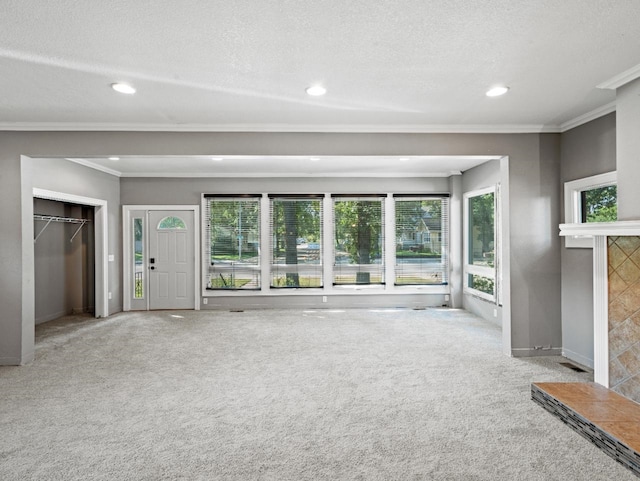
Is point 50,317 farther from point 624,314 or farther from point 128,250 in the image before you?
point 624,314

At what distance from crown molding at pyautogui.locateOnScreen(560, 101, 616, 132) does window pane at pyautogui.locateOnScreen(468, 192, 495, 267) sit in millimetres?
1855

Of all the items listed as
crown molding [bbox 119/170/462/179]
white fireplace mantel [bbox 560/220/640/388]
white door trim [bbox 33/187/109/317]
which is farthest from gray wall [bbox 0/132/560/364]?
crown molding [bbox 119/170/462/179]

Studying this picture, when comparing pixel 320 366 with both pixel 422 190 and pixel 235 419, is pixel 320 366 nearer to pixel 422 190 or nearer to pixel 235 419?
pixel 235 419

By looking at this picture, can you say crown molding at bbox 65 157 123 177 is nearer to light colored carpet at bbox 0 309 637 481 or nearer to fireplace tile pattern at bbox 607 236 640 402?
light colored carpet at bbox 0 309 637 481

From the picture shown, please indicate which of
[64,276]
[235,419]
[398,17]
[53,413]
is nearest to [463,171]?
[398,17]

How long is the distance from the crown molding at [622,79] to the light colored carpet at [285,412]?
2.62 metres

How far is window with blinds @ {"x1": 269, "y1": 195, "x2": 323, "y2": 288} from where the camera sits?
7316 mm

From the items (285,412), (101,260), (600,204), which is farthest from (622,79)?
(101,260)

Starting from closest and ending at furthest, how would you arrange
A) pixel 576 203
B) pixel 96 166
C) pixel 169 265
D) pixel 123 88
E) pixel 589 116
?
pixel 123 88 < pixel 589 116 < pixel 576 203 < pixel 96 166 < pixel 169 265

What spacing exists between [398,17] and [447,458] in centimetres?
260

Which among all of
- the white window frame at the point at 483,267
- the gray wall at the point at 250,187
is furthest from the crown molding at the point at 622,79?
the gray wall at the point at 250,187

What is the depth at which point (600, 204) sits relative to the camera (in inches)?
155

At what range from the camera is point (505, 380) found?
360 centimetres

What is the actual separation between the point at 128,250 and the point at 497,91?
6538mm
